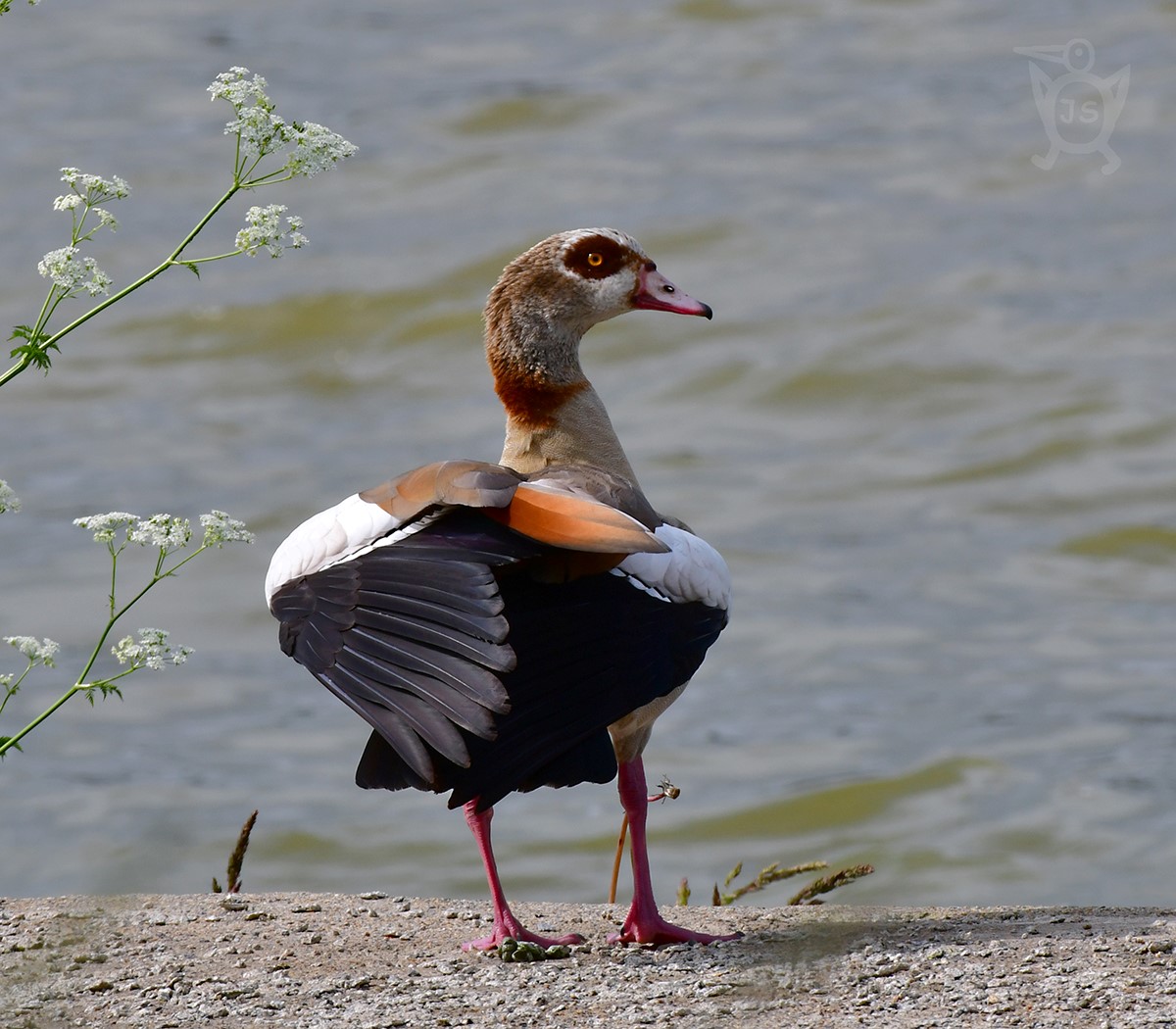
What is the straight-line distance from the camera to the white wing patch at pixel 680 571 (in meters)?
4.77

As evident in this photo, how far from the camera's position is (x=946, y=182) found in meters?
19.2

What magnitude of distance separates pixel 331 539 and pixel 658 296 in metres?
1.81

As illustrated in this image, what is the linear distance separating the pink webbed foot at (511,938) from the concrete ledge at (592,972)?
5 centimetres

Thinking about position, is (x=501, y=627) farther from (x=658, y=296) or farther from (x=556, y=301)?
(x=658, y=296)

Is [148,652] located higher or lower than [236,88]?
lower

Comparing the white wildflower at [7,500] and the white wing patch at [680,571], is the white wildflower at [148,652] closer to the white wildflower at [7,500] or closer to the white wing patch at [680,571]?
the white wildflower at [7,500]

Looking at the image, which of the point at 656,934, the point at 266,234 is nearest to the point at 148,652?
the point at 266,234

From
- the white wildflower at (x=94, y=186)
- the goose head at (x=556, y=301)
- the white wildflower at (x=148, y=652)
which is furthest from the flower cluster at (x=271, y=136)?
the goose head at (x=556, y=301)

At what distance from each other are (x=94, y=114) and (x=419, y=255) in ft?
19.4

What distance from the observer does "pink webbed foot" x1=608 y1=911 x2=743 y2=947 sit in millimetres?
4793

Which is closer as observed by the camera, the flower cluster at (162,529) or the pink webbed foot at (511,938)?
the flower cluster at (162,529)

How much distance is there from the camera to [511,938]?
473cm

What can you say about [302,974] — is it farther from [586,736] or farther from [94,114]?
[94,114]

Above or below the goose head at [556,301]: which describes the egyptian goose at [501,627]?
below
